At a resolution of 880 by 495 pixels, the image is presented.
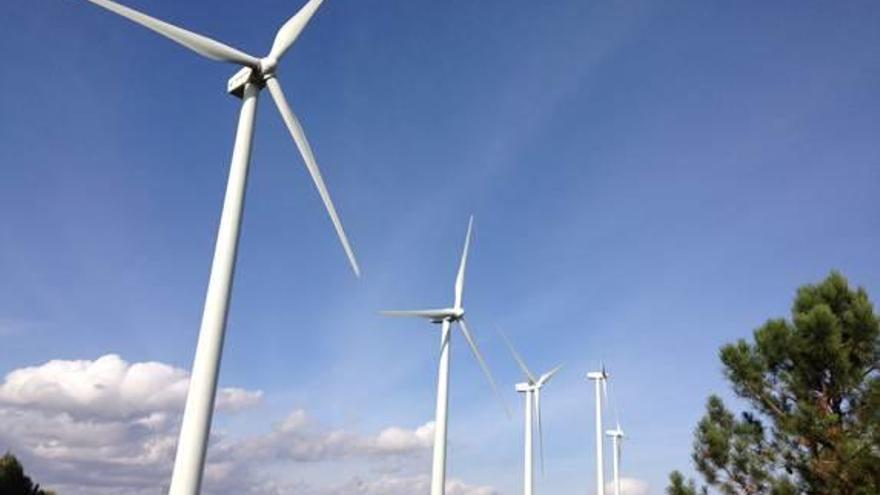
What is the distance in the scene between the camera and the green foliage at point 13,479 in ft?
332

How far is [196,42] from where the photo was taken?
23312 mm

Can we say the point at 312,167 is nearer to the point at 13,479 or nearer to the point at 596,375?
the point at 596,375

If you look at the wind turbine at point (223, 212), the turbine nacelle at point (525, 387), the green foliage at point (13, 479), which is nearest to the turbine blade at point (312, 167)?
the wind turbine at point (223, 212)

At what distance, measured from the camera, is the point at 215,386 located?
17281 mm

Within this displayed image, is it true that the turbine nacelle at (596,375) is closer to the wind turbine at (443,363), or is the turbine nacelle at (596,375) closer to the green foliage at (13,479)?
the wind turbine at (443,363)

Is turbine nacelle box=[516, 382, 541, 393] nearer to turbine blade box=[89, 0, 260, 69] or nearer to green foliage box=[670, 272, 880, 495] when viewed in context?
green foliage box=[670, 272, 880, 495]

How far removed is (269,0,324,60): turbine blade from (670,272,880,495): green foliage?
21.8 metres

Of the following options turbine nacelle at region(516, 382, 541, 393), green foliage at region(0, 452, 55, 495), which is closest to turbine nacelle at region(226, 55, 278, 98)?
turbine nacelle at region(516, 382, 541, 393)

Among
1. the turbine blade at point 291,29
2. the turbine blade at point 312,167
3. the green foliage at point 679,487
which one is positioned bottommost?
the green foliage at point 679,487

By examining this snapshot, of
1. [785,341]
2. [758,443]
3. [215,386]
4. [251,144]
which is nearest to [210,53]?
[251,144]

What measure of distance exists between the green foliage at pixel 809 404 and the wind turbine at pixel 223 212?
672 inches

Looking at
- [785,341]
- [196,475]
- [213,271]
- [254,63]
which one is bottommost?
[196,475]

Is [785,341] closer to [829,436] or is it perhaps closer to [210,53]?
[829,436]

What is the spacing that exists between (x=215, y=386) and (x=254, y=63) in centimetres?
1098
